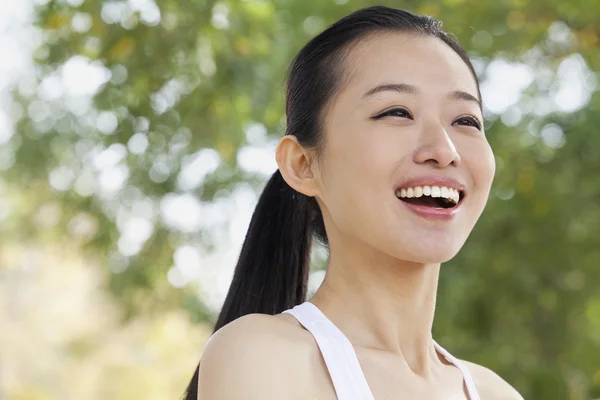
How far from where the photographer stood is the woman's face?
142 cm

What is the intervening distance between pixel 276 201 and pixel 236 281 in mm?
174

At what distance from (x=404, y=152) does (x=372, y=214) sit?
0.35ft

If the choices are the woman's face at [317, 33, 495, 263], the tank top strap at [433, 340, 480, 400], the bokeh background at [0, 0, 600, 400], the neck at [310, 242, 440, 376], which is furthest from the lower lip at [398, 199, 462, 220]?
the bokeh background at [0, 0, 600, 400]

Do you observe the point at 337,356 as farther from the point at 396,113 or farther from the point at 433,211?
the point at 396,113

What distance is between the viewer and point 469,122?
5.00 feet

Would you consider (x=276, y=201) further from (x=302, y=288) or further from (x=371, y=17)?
(x=371, y=17)

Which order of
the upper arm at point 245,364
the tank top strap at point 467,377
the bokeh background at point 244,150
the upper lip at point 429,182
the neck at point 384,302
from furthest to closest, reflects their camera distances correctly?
the bokeh background at point 244,150 → the tank top strap at point 467,377 → the neck at point 384,302 → the upper lip at point 429,182 → the upper arm at point 245,364

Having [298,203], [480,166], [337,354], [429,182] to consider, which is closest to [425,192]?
[429,182]

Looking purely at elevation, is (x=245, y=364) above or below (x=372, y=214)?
below

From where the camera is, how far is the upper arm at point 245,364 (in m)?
1.28

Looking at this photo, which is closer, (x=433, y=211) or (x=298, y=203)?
(x=433, y=211)

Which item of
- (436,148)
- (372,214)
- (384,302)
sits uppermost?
(436,148)

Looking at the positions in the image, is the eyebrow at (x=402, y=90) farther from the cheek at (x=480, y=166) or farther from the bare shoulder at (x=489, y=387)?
the bare shoulder at (x=489, y=387)

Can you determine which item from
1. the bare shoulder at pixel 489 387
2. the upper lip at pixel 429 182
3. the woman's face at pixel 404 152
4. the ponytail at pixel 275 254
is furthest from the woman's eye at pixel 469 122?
the bare shoulder at pixel 489 387
